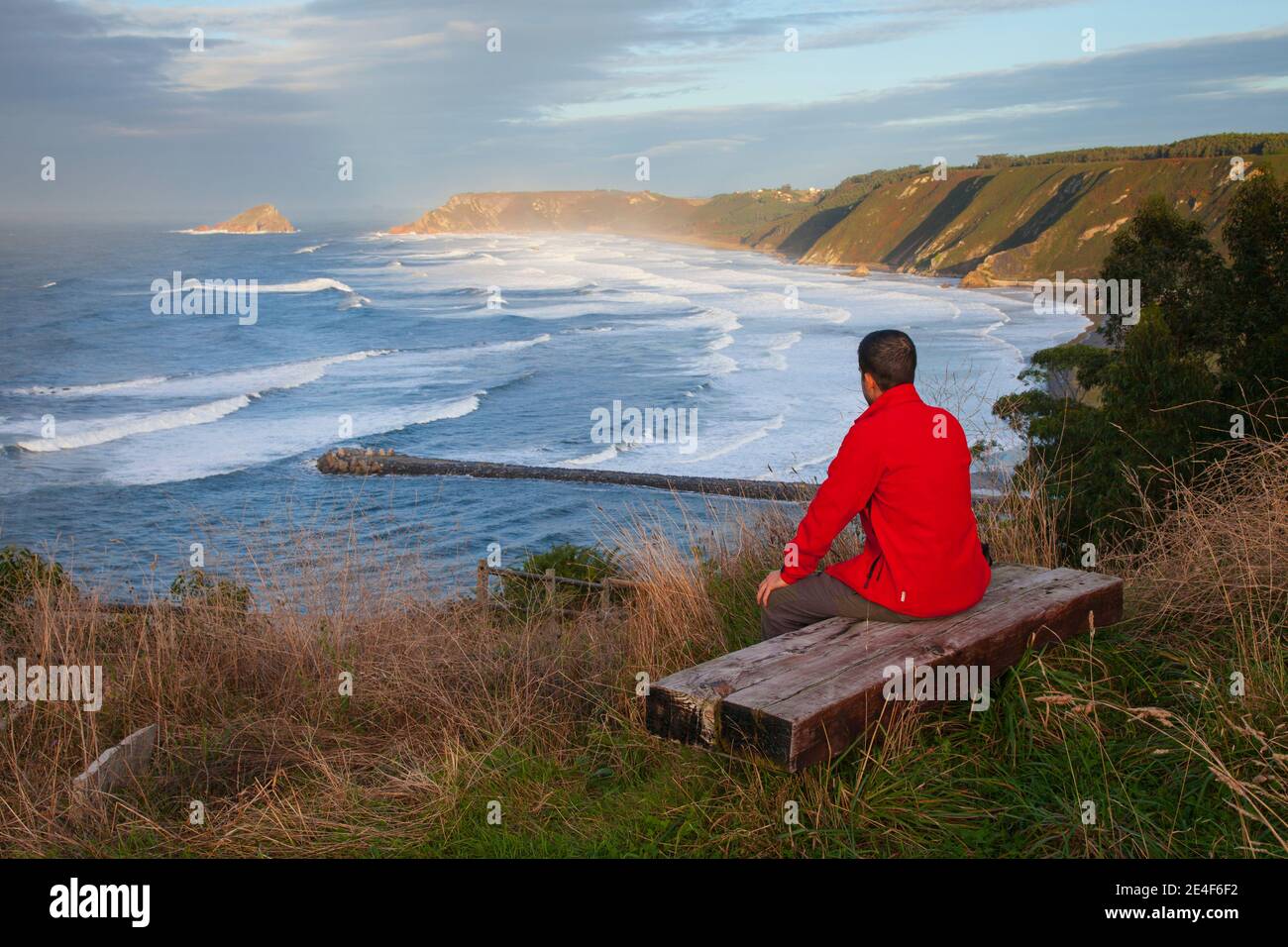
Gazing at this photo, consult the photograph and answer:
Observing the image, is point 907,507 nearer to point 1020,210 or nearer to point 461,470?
point 461,470

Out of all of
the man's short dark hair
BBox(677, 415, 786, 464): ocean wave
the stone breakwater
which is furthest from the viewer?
BBox(677, 415, 786, 464): ocean wave

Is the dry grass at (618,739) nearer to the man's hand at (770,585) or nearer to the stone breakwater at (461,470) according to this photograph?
the man's hand at (770,585)

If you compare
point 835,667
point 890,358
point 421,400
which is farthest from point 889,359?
point 421,400

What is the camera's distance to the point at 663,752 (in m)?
3.46

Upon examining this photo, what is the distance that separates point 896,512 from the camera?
11.4 ft

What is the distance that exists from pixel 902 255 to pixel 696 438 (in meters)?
112

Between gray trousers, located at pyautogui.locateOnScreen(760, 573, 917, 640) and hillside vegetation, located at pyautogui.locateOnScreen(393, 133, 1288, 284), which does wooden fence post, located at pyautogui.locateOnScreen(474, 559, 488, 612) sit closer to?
gray trousers, located at pyautogui.locateOnScreen(760, 573, 917, 640)

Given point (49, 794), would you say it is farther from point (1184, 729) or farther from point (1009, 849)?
point (1184, 729)

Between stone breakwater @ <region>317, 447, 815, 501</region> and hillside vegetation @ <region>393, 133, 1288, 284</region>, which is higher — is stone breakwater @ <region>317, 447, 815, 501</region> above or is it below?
below

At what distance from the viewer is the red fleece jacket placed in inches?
136

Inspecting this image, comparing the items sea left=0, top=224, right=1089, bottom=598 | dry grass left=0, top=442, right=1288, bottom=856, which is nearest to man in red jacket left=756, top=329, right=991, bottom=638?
dry grass left=0, top=442, right=1288, bottom=856

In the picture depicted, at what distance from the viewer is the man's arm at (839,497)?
3455 mm

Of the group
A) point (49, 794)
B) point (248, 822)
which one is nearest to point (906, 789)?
point (248, 822)

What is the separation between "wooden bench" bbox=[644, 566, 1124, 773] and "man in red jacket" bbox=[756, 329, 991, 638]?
3.6 inches
